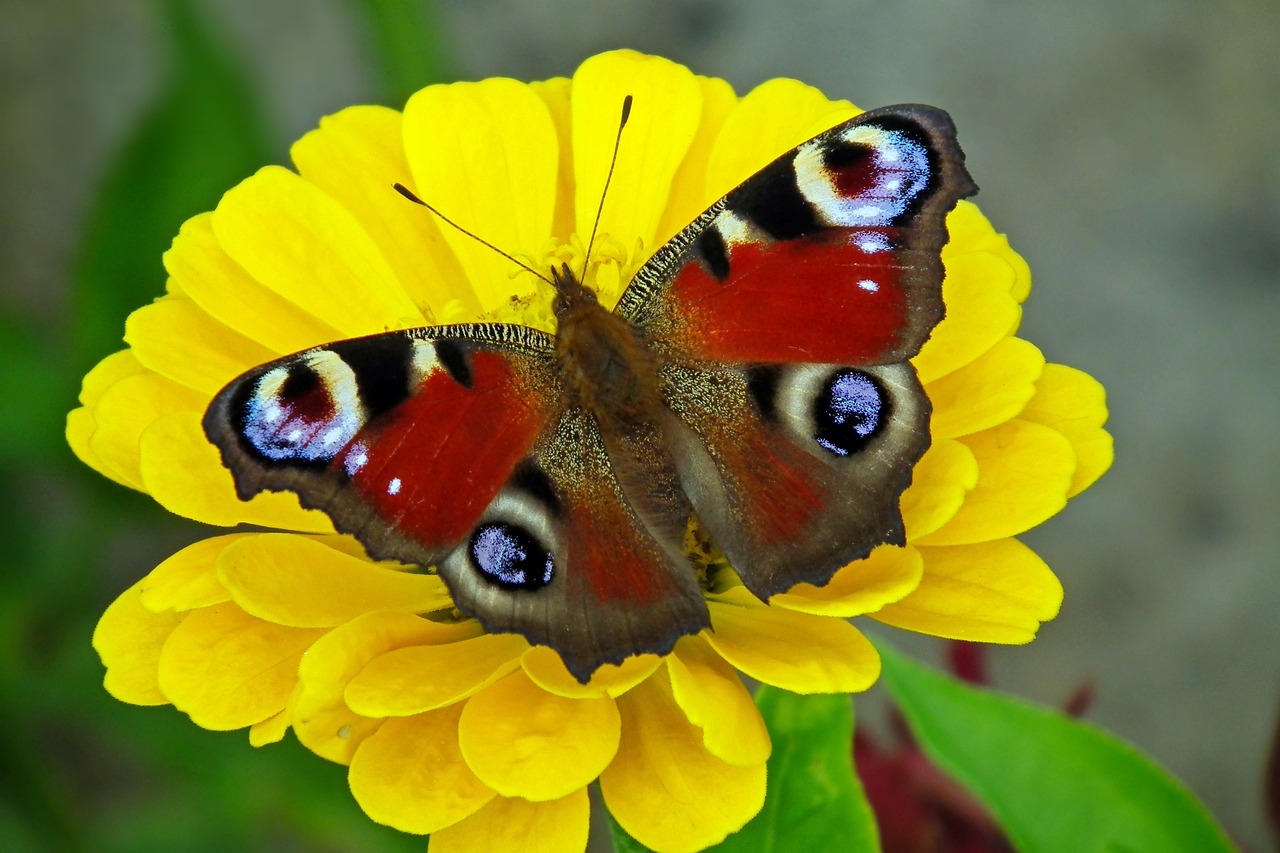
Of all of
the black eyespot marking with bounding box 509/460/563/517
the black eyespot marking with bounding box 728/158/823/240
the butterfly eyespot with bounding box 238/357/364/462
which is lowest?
the black eyespot marking with bounding box 509/460/563/517

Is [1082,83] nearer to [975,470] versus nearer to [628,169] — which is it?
[628,169]

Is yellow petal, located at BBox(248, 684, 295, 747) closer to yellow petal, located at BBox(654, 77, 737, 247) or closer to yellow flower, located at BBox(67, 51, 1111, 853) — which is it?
yellow flower, located at BBox(67, 51, 1111, 853)

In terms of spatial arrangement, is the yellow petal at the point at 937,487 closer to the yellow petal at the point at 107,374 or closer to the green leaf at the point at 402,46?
Result: the yellow petal at the point at 107,374

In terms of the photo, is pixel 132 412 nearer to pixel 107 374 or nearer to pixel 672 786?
pixel 107 374

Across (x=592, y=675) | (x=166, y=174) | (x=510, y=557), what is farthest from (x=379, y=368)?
(x=166, y=174)

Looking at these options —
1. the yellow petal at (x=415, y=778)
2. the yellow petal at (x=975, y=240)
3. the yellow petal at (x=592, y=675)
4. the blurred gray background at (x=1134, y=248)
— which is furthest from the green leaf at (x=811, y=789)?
the blurred gray background at (x=1134, y=248)

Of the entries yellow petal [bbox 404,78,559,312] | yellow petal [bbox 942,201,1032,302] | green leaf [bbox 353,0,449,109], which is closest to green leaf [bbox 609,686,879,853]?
yellow petal [bbox 942,201,1032,302]
